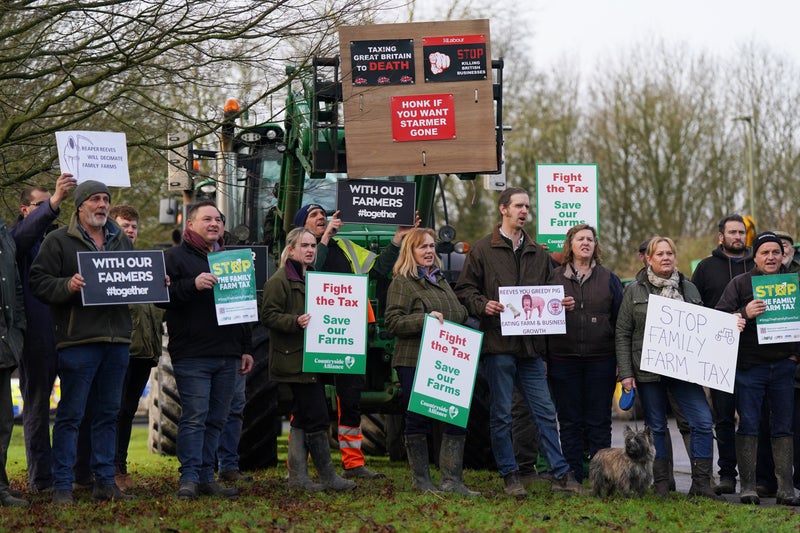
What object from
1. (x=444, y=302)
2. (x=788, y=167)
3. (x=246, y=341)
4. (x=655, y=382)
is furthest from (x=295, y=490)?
(x=788, y=167)

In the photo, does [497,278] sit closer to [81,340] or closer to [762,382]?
[762,382]

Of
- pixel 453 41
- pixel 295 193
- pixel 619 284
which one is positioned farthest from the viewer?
pixel 295 193

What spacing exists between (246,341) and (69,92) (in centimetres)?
247

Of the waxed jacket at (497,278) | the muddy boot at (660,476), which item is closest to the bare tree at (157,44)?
the waxed jacket at (497,278)

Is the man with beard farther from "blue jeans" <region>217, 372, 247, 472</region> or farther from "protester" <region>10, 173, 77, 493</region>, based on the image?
"protester" <region>10, 173, 77, 493</region>

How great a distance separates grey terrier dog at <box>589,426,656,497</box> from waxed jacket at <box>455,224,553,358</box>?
1.03 m

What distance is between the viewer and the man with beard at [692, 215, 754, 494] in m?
11.0

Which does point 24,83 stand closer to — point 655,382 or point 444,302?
point 444,302

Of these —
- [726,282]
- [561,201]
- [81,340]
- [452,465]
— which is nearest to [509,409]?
[452,465]

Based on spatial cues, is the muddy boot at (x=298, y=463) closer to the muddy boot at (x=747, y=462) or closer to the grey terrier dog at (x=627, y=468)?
the grey terrier dog at (x=627, y=468)

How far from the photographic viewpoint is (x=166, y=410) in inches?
512

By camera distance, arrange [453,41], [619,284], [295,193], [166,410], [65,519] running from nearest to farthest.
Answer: [65,519], [619,284], [453,41], [295,193], [166,410]

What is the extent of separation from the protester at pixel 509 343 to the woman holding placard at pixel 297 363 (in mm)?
1263

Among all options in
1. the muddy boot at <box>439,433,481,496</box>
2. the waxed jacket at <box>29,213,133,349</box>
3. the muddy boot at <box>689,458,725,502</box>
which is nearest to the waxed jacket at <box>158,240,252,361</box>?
the waxed jacket at <box>29,213,133,349</box>
